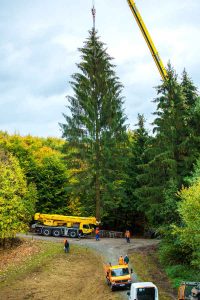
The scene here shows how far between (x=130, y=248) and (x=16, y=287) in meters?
13.6

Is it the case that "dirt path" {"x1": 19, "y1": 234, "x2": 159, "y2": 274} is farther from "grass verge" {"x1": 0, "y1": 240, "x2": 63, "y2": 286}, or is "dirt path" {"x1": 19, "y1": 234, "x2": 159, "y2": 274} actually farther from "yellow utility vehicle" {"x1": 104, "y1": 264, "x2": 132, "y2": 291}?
"yellow utility vehicle" {"x1": 104, "y1": 264, "x2": 132, "y2": 291}

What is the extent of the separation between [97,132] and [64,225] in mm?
12151

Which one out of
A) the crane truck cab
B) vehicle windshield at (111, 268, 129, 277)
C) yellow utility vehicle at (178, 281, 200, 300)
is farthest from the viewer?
vehicle windshield at (111, 268, 129, 277)

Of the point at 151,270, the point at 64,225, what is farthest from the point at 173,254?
the point at 64,225

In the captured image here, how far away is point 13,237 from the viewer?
43094mm

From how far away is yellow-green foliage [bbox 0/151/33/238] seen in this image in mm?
38719

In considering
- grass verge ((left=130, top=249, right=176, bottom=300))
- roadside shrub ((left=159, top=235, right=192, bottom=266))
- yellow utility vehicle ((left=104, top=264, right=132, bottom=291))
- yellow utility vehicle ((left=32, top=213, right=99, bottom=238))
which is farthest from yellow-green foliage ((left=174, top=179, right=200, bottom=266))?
yellow utility vehicle ((left=32, top=213, right=99, bottom=238))

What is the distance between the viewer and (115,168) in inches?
1927

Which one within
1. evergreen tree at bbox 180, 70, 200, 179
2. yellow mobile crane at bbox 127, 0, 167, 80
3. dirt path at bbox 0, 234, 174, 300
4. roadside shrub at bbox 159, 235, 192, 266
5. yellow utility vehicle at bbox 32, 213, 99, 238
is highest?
yellow mobile crane at bbox 127, 0, 167, 80

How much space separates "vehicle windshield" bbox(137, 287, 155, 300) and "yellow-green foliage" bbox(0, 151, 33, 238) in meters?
19.3

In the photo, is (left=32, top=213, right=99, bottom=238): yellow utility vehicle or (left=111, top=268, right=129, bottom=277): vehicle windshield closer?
(left=111, top=268, right=129, bottom=277): vehicle windshield

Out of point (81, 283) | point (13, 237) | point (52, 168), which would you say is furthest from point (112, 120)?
point (81, 283)

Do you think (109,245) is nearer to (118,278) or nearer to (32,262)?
(32,262)

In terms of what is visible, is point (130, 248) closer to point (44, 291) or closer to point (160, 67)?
point (44, 291)
